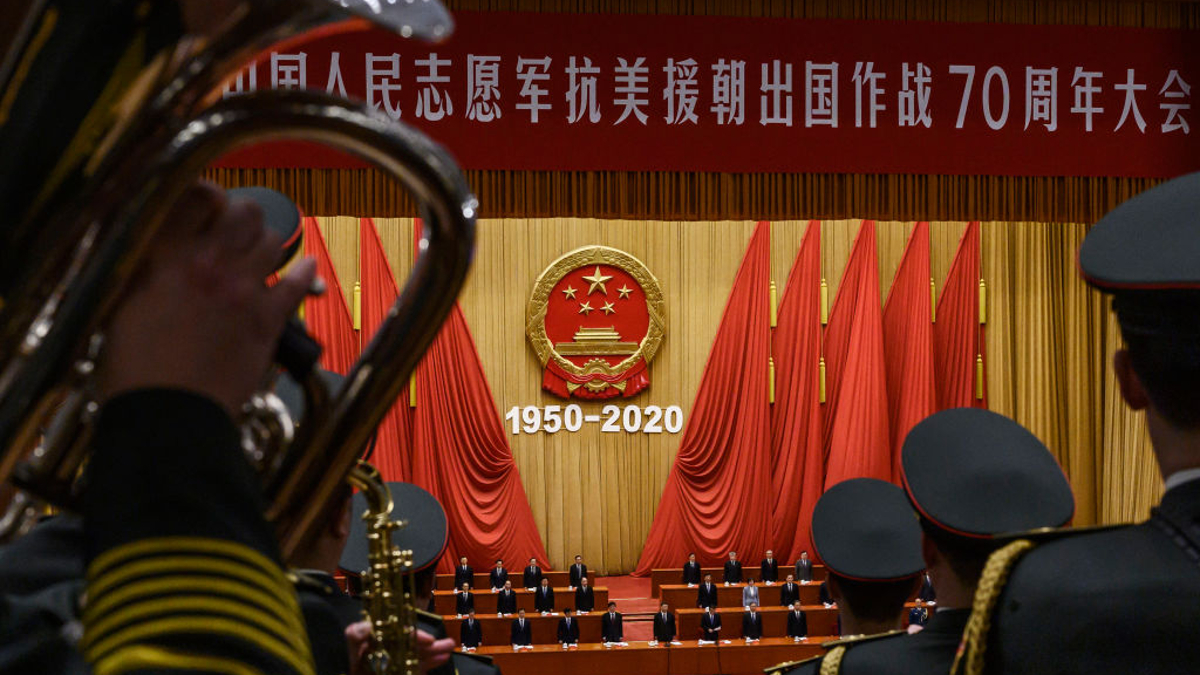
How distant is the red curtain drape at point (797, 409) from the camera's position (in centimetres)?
998

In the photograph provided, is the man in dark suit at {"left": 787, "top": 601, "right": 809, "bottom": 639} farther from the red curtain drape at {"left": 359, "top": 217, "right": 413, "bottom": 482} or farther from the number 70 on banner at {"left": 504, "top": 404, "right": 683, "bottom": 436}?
the red curtain drape at {"left": 359, "top": 217, "right": 413, "bottom": 482}

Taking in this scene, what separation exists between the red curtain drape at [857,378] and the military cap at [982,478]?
8.26 metres

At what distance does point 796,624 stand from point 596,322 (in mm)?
→ 3805

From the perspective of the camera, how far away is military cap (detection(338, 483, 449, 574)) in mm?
2486

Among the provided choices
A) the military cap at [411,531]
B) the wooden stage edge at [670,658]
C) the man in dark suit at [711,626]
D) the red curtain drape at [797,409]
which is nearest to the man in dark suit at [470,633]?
the wooden stage edge at [670,658]

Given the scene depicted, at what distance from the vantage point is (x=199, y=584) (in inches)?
19.5

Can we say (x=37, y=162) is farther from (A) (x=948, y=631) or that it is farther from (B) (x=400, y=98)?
(B) (x=400, y=98)

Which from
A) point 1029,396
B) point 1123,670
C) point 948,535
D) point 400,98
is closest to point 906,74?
point 400,98

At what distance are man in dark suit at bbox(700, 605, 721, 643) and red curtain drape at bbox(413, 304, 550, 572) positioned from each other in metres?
2.91

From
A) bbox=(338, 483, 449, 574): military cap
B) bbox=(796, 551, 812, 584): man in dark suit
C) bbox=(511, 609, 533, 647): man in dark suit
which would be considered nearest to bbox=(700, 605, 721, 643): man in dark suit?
bbox=(511, 609, 533, 647): man in dark suit

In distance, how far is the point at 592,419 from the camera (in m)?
10.2

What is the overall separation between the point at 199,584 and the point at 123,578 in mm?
33

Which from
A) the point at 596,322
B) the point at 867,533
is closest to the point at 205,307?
the point at 867,533

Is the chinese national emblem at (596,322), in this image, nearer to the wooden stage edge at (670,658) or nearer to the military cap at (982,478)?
the wooden stage edge at (670,658)
